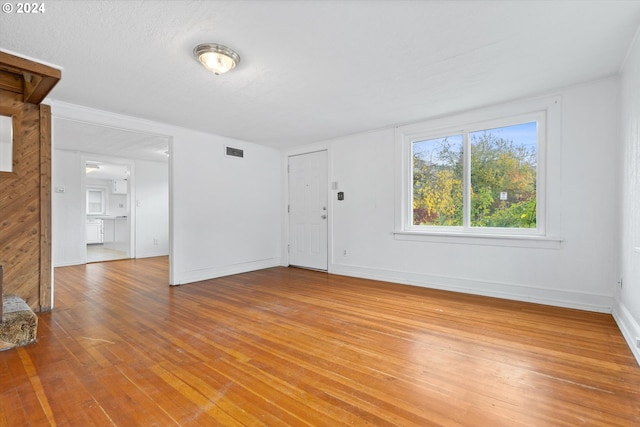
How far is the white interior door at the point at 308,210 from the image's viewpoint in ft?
17.5

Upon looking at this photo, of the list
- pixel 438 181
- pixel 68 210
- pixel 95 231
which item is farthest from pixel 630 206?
pixel 95 231

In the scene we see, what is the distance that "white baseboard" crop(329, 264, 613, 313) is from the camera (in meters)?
3.03

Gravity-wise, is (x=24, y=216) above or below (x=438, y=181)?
below

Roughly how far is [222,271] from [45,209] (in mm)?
2393

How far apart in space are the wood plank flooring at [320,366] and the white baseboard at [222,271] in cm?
92

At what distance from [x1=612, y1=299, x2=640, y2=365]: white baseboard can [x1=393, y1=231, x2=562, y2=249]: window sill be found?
726 millimetres

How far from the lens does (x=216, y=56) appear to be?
7.60 feet

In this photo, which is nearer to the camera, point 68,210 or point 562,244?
point 562,244

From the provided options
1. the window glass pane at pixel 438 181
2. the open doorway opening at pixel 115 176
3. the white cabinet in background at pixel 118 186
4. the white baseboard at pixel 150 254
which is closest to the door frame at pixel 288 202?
the window glass pane at pixel 438 181

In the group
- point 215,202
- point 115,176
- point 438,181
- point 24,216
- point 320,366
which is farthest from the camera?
point 115,176

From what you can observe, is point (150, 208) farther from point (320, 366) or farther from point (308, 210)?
point (320, 366)

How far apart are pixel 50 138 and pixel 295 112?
8.75 ft

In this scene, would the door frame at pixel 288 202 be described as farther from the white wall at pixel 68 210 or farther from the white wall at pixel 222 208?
the white wall at pixel 68 210

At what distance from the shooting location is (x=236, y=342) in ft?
7.87
